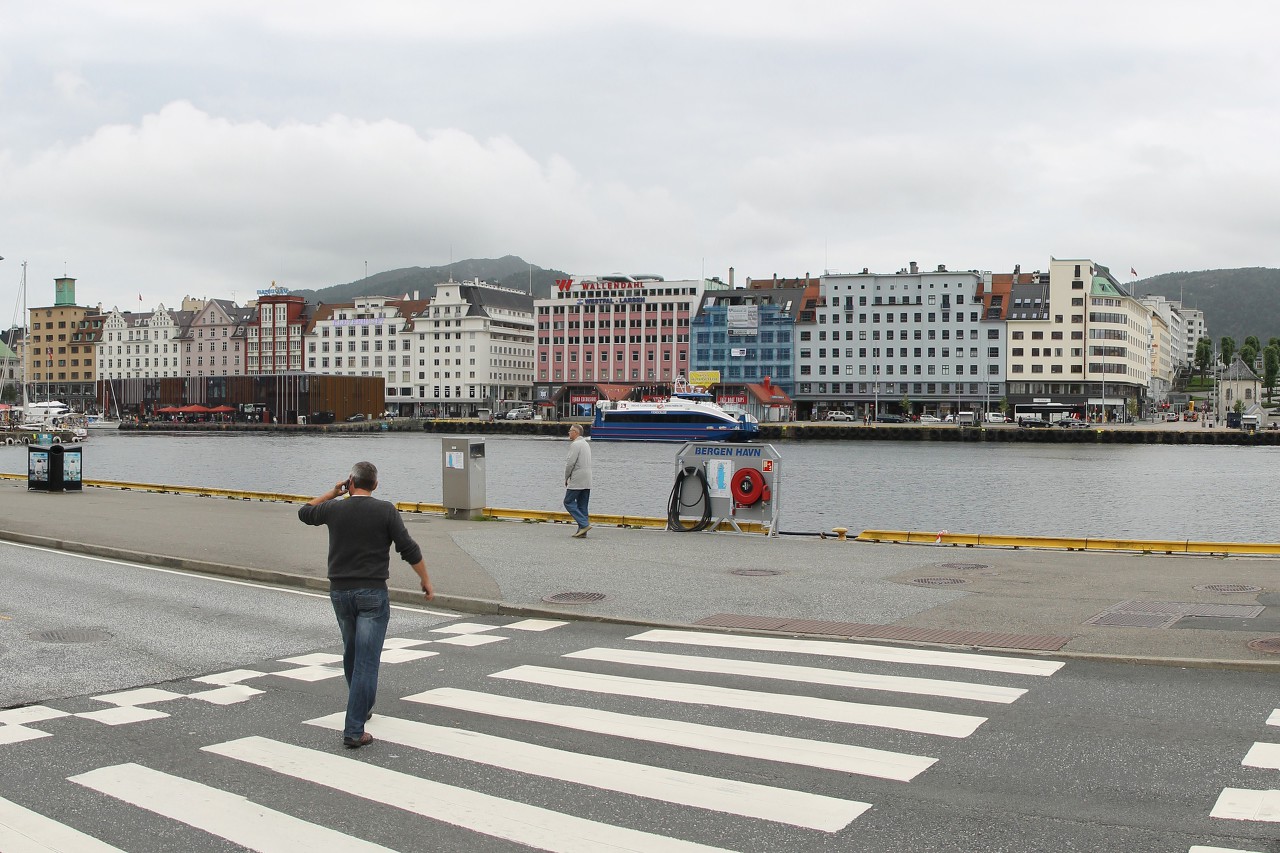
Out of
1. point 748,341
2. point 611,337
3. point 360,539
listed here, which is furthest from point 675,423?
point 360,539

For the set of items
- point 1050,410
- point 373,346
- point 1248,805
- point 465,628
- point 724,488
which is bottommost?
point 465,628

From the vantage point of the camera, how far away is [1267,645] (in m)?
10.5

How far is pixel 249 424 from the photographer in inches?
6304

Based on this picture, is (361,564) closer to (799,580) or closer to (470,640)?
(470,640)

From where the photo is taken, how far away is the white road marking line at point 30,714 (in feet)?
28.1

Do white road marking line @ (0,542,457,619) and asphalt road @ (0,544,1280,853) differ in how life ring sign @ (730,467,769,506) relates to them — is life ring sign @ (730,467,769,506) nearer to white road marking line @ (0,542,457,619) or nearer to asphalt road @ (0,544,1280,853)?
white road marking line @ (0,542,457,619)

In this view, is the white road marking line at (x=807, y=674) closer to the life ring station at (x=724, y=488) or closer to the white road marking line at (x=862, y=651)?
the white road marking line at (x=862, y=651)

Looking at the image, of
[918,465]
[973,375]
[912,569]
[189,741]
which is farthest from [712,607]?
[973,375]

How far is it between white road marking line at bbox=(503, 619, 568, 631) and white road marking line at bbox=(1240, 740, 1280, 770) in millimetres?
6909

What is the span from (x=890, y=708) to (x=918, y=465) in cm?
7432

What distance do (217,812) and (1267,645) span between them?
354 inches

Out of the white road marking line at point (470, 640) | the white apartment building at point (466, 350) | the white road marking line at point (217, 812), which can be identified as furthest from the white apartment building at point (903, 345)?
the white road marking line at point (217, 812)

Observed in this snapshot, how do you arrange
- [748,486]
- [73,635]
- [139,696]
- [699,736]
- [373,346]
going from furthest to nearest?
[373,346] < [748,486] < [73,635] < [139,696] < [699,736]

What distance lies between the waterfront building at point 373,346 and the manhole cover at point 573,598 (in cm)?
16797
